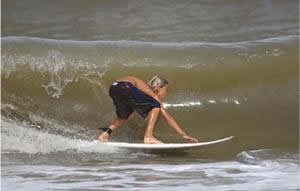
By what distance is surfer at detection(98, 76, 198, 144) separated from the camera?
7.78 meters

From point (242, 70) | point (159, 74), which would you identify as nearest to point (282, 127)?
point (242, 70)

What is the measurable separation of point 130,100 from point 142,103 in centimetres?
14

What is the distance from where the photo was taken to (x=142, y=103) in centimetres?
782

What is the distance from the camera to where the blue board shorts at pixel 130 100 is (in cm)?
780

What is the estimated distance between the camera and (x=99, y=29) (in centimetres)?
1305

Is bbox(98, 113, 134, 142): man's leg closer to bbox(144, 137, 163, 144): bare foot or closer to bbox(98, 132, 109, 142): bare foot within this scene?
bbox(98, 132, 109, 142): bare foot

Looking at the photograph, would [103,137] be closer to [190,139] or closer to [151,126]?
[151,126]

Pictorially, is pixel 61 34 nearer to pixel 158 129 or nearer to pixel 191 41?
pixel 191 41

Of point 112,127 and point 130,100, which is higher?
point 130,100

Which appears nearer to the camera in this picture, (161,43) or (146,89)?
(146,89)

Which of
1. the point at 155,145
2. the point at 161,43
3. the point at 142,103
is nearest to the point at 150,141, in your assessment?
the point at 155,145

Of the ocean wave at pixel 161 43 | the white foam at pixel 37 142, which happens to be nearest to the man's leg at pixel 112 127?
the white foam at pixel 37 142

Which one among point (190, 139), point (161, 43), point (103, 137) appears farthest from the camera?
point (161, 43)

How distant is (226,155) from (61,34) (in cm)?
557
